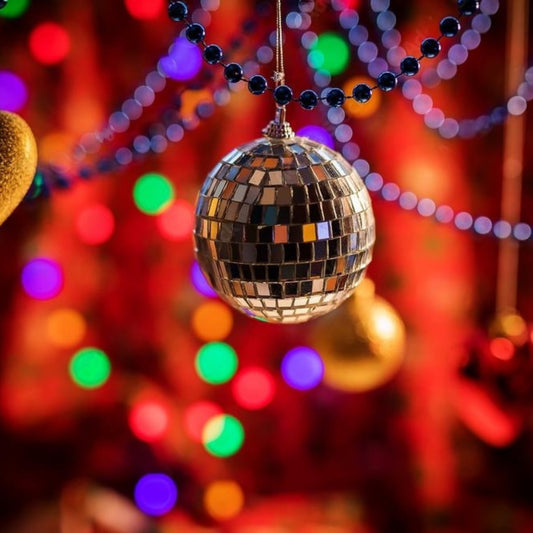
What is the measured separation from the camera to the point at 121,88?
1.53 m

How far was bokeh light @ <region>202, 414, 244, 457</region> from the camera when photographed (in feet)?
5.72

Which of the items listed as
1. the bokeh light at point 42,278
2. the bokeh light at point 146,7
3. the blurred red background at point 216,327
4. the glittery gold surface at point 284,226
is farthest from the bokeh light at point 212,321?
the glittery gold surface at point 284,226

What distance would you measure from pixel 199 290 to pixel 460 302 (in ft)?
1.67

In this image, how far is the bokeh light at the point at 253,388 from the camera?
1712 mm

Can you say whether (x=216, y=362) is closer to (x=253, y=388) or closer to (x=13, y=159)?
(x=253, y=388)

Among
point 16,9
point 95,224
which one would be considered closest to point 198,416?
point 95,224

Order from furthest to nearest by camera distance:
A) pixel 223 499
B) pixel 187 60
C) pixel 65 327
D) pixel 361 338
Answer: pixel 223 499
pixel 65 327
pixel 187 60
pixel 361 338

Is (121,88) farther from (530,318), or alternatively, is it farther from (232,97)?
(530,318)

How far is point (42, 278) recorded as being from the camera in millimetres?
1611

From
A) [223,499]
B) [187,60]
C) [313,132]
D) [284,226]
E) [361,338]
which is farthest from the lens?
[223,499]

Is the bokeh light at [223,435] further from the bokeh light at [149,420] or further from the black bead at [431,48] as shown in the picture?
the black bead at [431,48]

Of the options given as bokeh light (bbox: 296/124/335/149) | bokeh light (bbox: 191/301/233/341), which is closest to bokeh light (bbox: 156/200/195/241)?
bokeh light (bbox: 191/301/233/341)

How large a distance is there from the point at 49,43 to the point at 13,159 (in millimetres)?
917

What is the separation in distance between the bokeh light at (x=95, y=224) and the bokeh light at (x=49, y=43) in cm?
28
